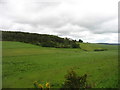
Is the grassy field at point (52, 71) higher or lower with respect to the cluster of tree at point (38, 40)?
lower

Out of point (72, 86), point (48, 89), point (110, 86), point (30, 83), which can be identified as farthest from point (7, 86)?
point (110, 86)

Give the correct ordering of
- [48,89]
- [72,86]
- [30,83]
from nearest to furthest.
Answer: [72,86], [48,89], [30,83]

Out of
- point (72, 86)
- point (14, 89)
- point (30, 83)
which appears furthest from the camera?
point (30, 83)

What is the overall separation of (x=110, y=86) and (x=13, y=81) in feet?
30.4

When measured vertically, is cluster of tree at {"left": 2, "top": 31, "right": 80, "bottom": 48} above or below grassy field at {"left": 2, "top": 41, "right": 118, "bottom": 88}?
above

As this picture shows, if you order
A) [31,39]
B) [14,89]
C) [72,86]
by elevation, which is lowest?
[14,89]

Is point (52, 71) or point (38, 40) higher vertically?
point (38, 40)

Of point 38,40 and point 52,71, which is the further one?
point 38,40

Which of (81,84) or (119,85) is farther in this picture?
(119,85)

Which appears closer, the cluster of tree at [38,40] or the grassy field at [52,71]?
the grassy field at [52,71]

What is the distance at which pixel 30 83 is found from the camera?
39.1 feet

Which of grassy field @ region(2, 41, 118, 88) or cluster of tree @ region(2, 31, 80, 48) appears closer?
grassy field @ region(2, 41, 118, 88)

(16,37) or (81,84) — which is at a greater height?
(16,37)

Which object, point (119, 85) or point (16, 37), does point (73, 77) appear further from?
point (16, 37)
